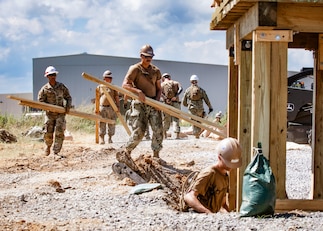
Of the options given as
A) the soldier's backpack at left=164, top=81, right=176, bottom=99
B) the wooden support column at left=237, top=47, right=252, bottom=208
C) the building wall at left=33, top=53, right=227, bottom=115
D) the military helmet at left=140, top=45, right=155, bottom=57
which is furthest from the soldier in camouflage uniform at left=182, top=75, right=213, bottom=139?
the building wall at left=33, top=53, right=227, bottom=115

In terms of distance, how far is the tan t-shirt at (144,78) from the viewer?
10445 millimetres

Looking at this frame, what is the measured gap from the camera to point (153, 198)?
7469 mm

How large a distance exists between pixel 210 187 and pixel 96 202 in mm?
1898

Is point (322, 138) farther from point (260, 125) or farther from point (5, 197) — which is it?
point (5, 197)

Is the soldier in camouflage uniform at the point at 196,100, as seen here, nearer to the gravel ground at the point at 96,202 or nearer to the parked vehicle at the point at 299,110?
the parked vehicle at the point at 299,110

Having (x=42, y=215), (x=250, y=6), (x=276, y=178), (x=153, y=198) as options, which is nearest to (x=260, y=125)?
(x=276, y=178)

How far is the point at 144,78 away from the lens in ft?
34.5

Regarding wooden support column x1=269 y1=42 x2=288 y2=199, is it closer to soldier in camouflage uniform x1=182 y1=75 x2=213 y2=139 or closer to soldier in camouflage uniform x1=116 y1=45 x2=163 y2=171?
soldier in camouflage uniform x1=116 y1=45 x2=163 y2=171

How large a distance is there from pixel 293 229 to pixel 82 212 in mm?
2620

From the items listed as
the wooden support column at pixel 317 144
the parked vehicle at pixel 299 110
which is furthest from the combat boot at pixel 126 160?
the parked vehicle at pixel 299 110

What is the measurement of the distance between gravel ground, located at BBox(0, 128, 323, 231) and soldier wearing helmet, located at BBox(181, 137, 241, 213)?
154 mm

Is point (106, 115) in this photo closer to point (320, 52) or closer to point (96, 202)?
point (96, 202)

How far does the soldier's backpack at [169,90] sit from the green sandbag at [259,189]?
41.9 ft

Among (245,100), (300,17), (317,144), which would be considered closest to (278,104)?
(300,17)
